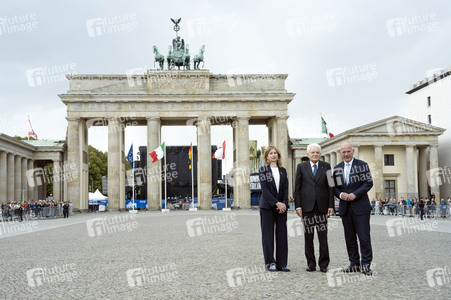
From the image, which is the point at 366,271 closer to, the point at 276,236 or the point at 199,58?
the point at 276,236

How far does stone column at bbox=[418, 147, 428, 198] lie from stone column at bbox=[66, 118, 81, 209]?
39890 mm

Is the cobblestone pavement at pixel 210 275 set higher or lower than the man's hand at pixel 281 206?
lower

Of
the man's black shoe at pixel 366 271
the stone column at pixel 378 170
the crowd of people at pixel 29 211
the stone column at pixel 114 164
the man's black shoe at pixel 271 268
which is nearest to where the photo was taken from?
the man's black shoe at pixel 366 271

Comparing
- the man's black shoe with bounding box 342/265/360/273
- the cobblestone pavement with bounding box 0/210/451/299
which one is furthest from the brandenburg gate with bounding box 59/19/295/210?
the man's black shoe with bounding box 342/265/360/273

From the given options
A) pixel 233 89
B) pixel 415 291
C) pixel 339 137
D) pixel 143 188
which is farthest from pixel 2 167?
pixel 415 291

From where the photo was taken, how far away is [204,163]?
210 feet

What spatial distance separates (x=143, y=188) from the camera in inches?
2793

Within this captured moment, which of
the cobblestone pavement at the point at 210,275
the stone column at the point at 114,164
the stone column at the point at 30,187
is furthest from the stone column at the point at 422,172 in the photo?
the stone column at the point at 30,187

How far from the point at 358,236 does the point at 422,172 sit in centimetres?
5462

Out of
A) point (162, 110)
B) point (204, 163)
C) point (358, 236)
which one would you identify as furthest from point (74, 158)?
point (358, 236)

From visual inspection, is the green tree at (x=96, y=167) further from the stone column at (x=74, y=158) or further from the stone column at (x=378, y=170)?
the stone column at (x=378, y=170)

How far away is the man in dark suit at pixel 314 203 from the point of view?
982 centimetres

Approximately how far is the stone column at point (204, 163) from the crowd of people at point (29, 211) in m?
18.6

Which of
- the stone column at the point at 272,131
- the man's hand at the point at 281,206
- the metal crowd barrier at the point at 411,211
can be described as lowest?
the metal crowd barrier at the point at 411,211
